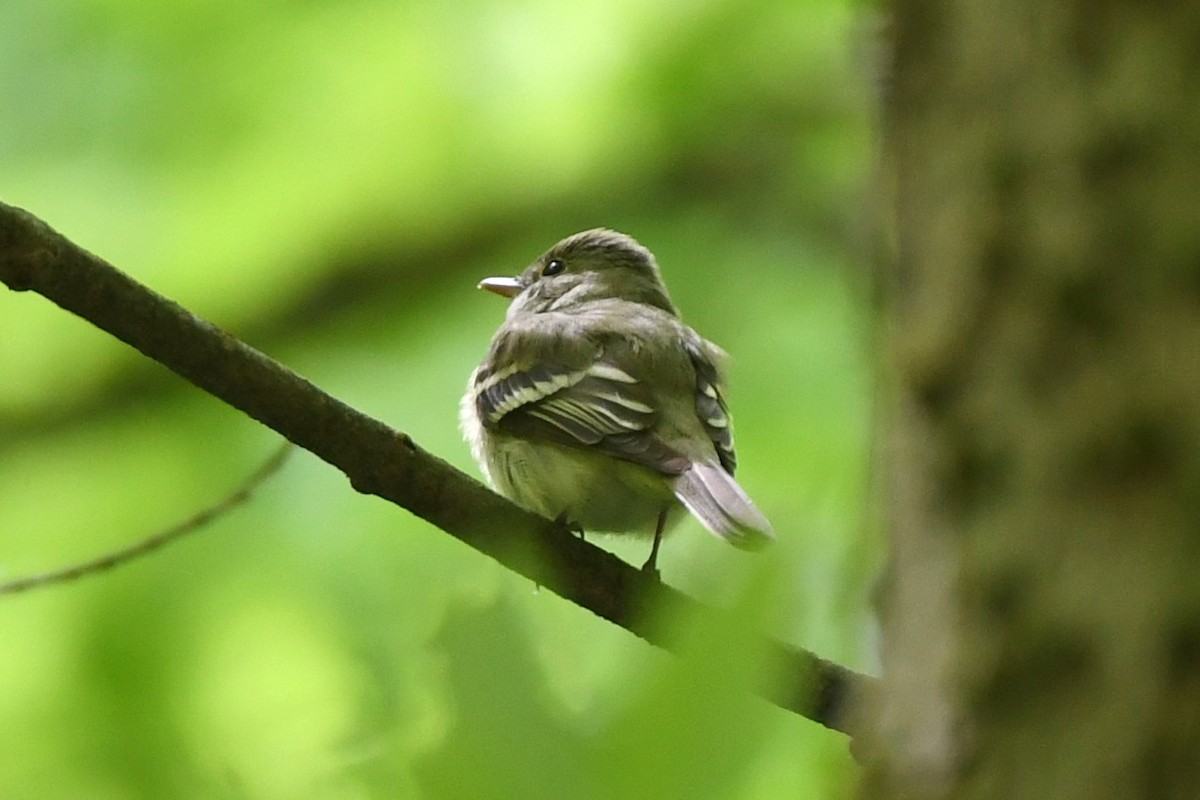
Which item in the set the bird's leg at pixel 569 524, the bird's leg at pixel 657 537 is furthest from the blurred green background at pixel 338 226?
the bird's leg at pixel 569 524

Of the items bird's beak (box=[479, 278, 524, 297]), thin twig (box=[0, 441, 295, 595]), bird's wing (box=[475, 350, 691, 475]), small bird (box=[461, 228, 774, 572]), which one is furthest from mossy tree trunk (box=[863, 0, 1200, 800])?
bird's beak (box=[479, 278, 524, 297])

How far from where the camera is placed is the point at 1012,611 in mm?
775

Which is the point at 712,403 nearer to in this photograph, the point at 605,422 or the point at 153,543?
the point at 605,422

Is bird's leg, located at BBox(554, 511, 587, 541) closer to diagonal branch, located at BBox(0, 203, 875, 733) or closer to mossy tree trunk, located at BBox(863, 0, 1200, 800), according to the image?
diagonal branch, located at BBox(0, 203, 875, 733)

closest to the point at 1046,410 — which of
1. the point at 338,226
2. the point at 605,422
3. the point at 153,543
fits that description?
the point at 153,543

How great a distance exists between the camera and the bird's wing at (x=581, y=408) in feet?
11.5

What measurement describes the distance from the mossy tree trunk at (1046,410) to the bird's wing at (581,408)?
256 centimetres

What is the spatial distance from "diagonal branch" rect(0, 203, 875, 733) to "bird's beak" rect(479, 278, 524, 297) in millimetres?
2128

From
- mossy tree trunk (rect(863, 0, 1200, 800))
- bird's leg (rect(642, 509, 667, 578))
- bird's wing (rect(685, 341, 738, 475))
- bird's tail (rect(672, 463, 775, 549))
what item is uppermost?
mossy tree trunk (rect(863, 0, 1200, 800))

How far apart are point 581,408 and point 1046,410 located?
2900mm

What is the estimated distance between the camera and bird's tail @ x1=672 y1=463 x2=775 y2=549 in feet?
9.78

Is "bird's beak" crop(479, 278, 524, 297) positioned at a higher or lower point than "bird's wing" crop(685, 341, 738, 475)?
lower

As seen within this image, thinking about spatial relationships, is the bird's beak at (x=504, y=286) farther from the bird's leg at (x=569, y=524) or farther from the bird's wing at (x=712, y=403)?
the bird's leg at (x=569, y=524)

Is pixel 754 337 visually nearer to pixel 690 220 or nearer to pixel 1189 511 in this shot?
pixel 690 220
